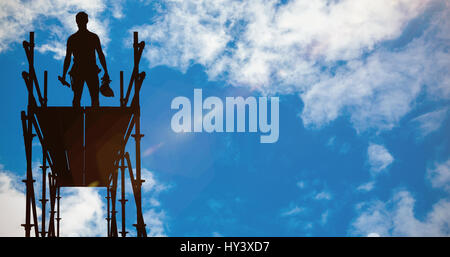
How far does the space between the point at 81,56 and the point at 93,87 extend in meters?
0.73

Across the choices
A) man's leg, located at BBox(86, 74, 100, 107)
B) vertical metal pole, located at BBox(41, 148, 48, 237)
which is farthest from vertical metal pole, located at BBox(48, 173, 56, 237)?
man's leg, located at BBox(86, 74, 100, 107)

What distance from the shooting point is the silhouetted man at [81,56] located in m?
10.7

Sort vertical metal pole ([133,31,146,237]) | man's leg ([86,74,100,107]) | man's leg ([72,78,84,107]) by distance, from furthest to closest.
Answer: man's leg ([86,74,100,107]) → man's leg ([72,78,84,107]) → vertical metal pole ([133,31,146,237])

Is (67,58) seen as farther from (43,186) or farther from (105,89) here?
(43,186)

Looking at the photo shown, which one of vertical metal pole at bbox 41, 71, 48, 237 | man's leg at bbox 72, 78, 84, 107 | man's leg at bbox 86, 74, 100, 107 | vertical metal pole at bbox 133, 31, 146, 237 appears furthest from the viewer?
vertical metal pole at bbox 41, 71, 48, 237

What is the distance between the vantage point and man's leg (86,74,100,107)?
1088 cm

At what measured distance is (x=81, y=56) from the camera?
35.3 ft

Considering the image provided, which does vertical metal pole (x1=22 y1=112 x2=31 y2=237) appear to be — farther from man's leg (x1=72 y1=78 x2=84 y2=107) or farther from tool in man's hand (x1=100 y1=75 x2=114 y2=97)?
tool in man's hand (x1=100 y1=75 x2=114 y2=97)

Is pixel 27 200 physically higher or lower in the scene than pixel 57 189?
lower

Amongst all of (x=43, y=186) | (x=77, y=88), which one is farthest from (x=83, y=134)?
(x=43, y=186)
